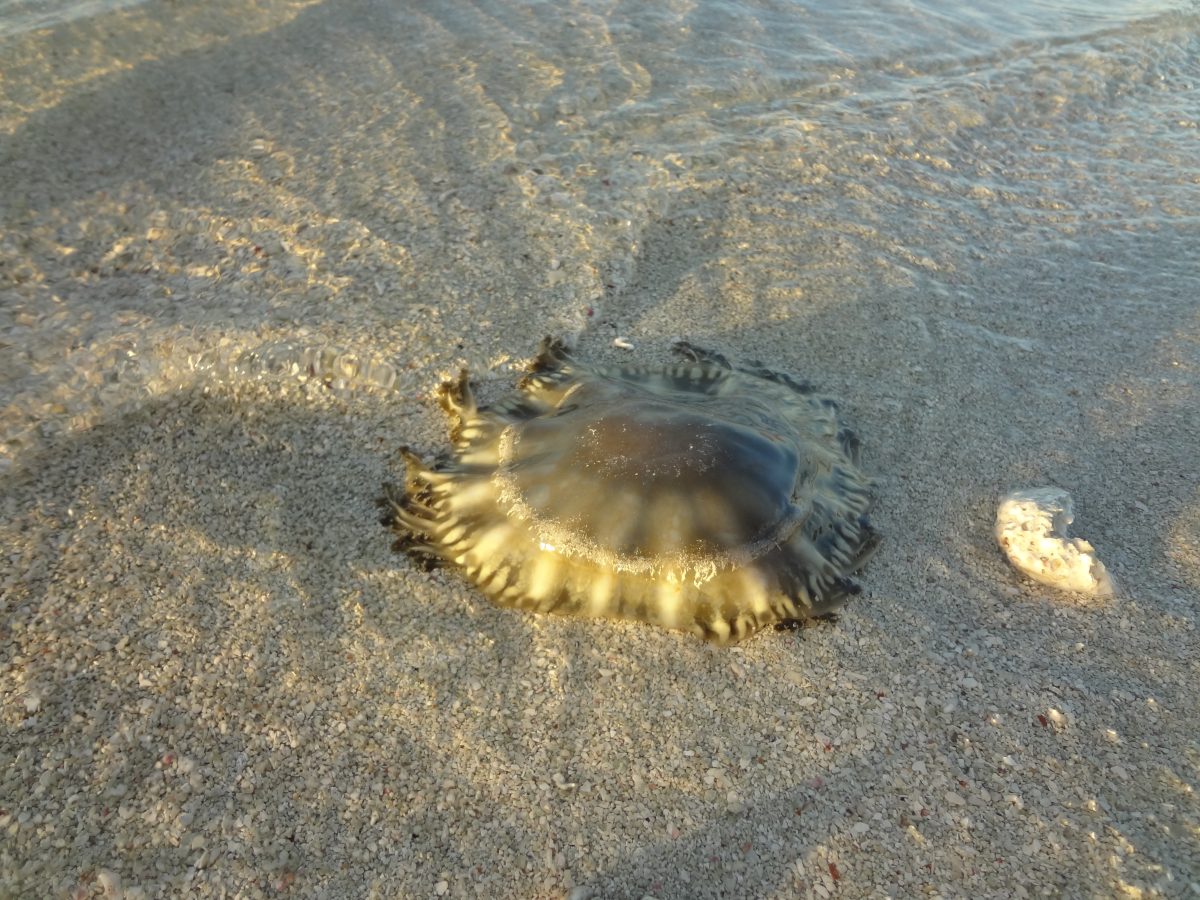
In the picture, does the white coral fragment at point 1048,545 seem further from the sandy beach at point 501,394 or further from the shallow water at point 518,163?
the shallow water at point 518,163

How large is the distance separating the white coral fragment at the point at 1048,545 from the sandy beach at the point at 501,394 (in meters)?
0.08

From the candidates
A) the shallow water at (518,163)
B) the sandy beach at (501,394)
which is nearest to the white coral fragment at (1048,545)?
the sandy beach at (501,394)

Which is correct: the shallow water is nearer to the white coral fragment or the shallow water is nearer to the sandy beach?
the sandy beach

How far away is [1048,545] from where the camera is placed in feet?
9.86

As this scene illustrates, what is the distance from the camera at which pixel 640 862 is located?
2.19 m

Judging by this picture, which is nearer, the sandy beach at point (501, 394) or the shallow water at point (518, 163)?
the sandy beach at point (501, 394)

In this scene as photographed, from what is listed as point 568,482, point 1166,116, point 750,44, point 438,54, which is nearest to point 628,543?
point 568,482

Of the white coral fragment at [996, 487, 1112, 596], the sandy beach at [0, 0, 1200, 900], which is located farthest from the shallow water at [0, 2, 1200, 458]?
the white coral fragment at [996, 487, 1112, 596]

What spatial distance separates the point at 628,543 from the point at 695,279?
2240mm

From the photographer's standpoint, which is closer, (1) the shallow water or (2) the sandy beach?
(2) the sandy beach

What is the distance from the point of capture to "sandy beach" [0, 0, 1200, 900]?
2.24 meters

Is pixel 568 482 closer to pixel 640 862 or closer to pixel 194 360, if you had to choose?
pixel 640 862

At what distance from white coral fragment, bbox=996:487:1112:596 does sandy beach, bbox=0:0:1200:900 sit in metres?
0.08

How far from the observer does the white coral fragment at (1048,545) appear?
2941 millimetres
